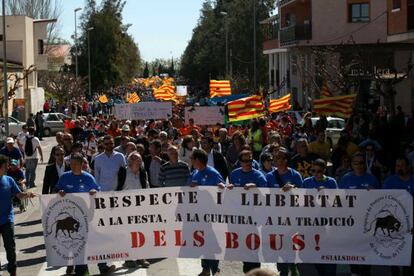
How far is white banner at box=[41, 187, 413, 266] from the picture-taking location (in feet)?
31.6

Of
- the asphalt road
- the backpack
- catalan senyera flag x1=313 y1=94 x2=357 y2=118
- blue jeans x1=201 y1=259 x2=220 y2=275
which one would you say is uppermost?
catalan senyera flag x1=313 y1=94 x2=357 y2=118

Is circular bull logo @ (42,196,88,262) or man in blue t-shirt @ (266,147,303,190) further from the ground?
man in blue t-shirt @ (266,147,303,190)

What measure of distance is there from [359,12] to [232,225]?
44.3 meters

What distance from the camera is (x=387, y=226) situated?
31.5 ft

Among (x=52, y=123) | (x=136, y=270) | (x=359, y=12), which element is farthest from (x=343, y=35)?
(x=136, y=270)

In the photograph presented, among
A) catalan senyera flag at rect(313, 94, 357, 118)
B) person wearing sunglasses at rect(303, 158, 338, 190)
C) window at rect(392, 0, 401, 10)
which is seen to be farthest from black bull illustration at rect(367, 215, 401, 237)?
window at rect(392, 0, 401, 10)

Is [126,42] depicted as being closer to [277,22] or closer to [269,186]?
[277,22]

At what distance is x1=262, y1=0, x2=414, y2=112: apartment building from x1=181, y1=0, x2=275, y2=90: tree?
3391 millimetres

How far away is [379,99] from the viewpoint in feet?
145

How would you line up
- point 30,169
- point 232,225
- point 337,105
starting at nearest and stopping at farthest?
point 232,225 < point 337,105 < point 30,169

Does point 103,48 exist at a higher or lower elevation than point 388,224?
higher

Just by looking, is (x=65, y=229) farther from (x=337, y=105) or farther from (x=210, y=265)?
(x=337, y=105)

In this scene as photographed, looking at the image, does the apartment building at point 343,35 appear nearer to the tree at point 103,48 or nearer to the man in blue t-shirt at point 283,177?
the man in blue t-shirt at point 283,177

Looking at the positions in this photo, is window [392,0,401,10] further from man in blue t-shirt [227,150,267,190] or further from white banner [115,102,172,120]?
man in blue t-shirt [227,150,267,190]
